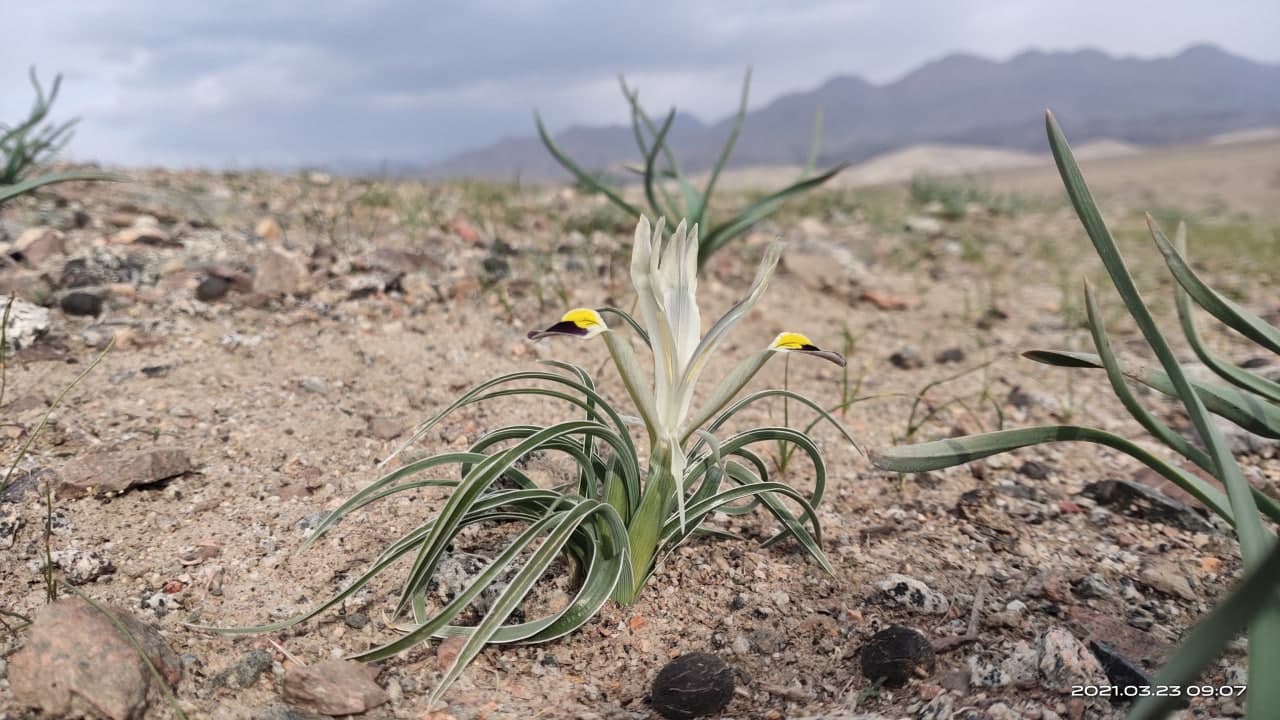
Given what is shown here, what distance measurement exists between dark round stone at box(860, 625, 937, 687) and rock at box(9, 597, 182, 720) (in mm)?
1292

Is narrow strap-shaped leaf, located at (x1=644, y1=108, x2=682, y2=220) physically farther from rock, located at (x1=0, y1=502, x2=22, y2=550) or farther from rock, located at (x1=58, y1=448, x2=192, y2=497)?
rock, located at (x1=0, y1=502, x2=22, y2=550)

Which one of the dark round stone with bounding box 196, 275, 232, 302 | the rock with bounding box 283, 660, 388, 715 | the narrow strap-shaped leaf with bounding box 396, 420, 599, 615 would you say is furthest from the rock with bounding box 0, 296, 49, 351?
the narrow strap-shaped leaf with bounding box 396, 420, 599, 615

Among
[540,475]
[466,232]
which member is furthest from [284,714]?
[466,232]

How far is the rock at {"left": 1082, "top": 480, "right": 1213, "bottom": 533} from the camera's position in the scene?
6.77ft

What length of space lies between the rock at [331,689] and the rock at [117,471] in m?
0.87

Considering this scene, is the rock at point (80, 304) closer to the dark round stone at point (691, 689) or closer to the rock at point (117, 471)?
the rock at point (117, 471)

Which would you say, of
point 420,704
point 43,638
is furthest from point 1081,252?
point 43,638

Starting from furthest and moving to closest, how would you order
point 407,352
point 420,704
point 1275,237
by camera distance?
point 1275,237 < point 407,352 < point 420,704

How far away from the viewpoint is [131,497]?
194cm

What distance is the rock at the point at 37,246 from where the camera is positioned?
10.7 feet

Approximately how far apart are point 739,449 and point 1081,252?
15.6 ft

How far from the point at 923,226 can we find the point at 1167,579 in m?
4.35

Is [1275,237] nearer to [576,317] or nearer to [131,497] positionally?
[576,317]

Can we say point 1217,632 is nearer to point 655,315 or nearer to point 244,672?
point 655,315
